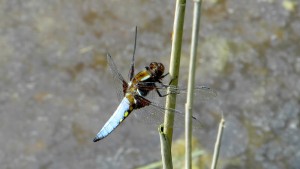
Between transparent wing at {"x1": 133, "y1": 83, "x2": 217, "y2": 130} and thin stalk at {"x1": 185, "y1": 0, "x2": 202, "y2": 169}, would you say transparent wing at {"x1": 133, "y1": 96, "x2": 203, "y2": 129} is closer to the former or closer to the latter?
transparent wing at {"x1": 133, "y1": 83, "x2": 217, "y2": 130}

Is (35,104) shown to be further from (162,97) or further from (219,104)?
(162,97)

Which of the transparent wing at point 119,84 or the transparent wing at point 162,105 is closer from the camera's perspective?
the transparent wing at point 162,105

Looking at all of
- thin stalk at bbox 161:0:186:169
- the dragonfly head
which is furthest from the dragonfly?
thin stalk at bbox 161:0:186:169

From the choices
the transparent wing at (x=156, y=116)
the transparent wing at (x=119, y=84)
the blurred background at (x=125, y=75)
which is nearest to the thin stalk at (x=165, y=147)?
the transparent wing at (x=156, y=116)

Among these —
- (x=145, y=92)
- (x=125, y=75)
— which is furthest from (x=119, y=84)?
(x=125, y=75)

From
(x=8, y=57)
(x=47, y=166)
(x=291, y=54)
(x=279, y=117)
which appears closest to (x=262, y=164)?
(x=279, y=117)

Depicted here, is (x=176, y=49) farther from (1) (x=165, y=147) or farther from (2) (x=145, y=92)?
(2) (x=145, y=92)

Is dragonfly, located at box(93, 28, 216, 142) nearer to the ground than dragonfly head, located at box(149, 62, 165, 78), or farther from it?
nearer to the ground

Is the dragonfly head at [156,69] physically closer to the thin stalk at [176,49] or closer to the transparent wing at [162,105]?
the transparent wing at [162,105]
